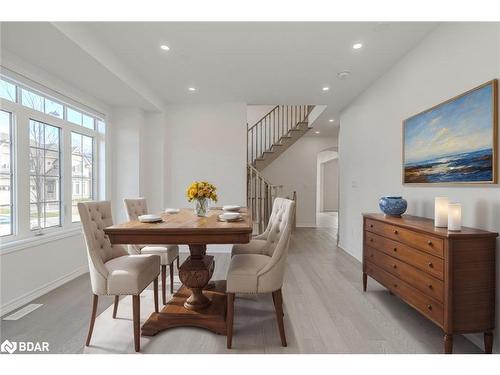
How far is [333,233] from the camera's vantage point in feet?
21.8

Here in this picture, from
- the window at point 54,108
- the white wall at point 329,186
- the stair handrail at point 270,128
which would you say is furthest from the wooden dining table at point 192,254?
the white wall at point 329,186

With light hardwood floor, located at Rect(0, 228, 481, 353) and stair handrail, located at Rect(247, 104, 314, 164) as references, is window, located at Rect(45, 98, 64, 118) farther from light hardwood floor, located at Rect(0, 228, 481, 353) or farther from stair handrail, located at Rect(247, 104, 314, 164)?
stair handrail, located at Rect(247, 104, 314, 164)

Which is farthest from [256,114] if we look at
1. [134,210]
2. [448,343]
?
[448,343]

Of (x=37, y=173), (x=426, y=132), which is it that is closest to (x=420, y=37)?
(x=426, y=132)

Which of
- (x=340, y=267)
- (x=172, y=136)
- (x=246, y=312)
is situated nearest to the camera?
(x=246, y=312)

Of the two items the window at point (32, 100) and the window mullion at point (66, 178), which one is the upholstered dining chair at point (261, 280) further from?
the window at point (32, 100)

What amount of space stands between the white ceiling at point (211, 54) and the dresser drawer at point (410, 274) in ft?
7.05

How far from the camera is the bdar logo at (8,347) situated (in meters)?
1.91

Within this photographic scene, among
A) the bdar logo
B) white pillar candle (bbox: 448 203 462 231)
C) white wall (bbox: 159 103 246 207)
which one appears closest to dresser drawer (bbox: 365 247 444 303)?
white pillar candle (bbox: 448 203 462 231)

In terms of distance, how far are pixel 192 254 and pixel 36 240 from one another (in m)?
1.91

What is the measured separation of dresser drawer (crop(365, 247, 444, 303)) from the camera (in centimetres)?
184

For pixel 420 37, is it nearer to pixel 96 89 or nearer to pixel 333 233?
pixel 96 89

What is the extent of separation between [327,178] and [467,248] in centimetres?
1117

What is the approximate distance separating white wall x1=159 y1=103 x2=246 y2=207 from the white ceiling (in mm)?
701
